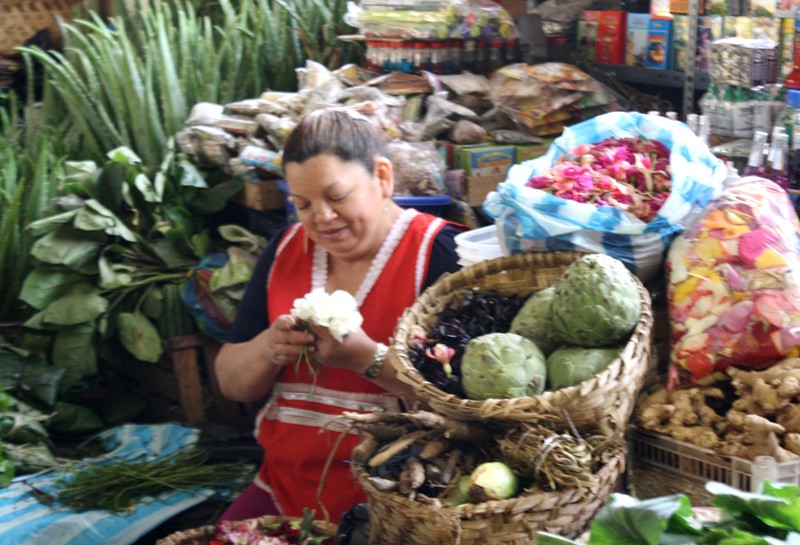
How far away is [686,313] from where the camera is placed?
171 centimetres

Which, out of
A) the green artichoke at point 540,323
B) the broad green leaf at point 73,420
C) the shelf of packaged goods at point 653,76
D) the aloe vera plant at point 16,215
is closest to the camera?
the green artichoke at point 540,323

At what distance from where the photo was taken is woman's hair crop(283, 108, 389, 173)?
2.22 m

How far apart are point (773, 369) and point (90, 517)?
211 centimetres

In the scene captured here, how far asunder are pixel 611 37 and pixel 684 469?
2.28 metres

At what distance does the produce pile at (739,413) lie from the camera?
60.1 inches

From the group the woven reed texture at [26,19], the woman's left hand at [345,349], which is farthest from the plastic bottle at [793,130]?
the woven reed texture at [26,19]

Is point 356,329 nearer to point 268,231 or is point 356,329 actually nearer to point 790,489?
point 790,489

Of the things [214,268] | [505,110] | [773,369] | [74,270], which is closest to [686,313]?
[773,369]

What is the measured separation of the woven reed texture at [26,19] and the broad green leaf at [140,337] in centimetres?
282

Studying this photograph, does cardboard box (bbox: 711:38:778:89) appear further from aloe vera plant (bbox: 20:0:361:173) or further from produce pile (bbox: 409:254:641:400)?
aloe vera plant (bbox: 20:0:361:173)

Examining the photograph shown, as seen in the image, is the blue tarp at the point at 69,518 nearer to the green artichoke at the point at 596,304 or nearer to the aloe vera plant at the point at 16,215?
the aloe vera plant at the point at 16,215

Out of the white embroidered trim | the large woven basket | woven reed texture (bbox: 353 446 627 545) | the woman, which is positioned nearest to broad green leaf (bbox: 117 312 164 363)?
the woman

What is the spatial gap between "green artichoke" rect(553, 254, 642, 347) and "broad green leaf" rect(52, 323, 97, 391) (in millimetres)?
2361

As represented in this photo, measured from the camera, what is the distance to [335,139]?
2.23m
